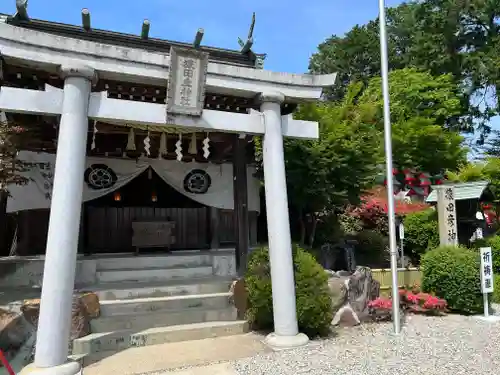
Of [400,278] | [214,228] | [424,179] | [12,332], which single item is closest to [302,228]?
[214,228]

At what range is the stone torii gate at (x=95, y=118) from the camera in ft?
18.2

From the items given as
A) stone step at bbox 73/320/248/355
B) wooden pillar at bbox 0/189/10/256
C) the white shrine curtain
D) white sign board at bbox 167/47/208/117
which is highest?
white sign board at bbox 167/47/208/117

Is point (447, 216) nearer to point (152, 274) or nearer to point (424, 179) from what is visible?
point (152, 274)

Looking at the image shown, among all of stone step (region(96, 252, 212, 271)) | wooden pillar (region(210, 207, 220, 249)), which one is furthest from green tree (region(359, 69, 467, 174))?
stone step (region(96, 252, 212, 271))

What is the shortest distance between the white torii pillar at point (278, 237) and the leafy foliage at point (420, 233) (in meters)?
8.53

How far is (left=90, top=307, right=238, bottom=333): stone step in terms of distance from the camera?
6.82 m

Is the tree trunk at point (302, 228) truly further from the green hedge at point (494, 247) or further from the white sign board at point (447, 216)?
the green hedge at point (494, 247)

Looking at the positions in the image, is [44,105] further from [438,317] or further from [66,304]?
[438,317]

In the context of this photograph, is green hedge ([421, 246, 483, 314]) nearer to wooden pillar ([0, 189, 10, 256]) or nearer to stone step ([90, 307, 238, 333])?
stone step ([90, 307, 238, 333])

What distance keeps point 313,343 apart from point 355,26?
35.7 m

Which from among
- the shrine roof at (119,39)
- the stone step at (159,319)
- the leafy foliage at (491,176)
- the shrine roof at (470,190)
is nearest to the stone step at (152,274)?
the stone step at (159,319)

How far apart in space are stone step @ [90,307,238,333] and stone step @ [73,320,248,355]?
15 cm

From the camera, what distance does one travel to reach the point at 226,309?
7676mm

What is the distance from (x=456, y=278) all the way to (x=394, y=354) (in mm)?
3781
